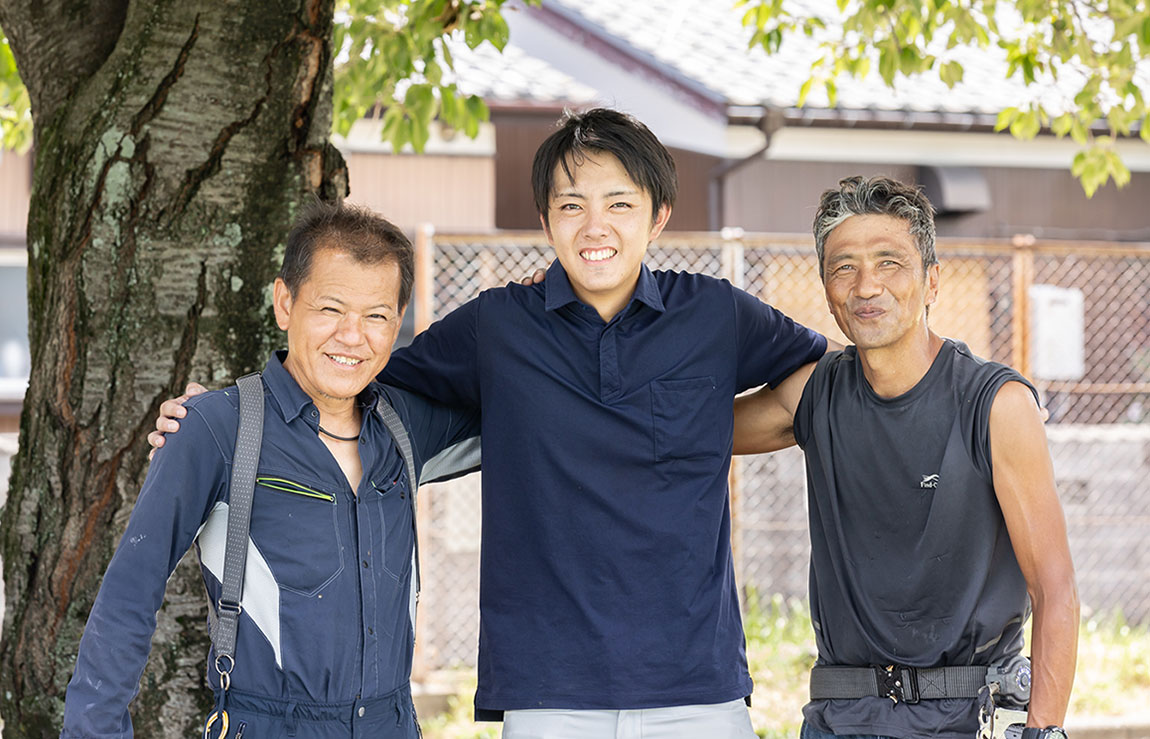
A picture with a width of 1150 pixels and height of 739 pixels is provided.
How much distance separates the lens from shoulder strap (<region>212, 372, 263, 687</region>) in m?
2.19

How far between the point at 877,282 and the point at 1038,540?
651 millimetres

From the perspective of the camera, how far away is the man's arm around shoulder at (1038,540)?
2.44m

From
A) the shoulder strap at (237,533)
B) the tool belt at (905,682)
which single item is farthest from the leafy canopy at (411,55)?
the tool belt at (905,682)

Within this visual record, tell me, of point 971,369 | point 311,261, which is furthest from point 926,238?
point 311,261

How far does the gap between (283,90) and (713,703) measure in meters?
1.79

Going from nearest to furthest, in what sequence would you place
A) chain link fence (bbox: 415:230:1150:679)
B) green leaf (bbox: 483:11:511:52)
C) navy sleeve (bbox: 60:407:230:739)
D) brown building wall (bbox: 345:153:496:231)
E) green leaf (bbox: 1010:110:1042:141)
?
navy sleeve (bbox: 60:407:230:739), green leaf (bbox: 483:11:511:52), green leaf (bbox: 1010:110:1042:141), chain link fence (bbox: 415:230:1150:679), brown building wall (bbox: 345:153:496:231)

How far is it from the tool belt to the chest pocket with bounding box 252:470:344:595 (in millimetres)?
1138

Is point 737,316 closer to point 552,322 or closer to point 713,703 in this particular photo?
point 552,322

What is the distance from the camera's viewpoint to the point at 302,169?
3049 mm

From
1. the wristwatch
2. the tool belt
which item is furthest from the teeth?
the wristwatch

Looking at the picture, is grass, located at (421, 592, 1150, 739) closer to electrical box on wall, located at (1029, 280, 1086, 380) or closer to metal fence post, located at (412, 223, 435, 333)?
electrical box on wall, located at (1029, 280, 1086, 380)

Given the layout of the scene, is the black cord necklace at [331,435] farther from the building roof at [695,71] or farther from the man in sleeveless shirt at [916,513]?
the building roof at [695,71]

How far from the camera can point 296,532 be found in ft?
7.48

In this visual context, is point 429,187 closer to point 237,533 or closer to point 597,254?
point 597,254
